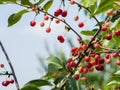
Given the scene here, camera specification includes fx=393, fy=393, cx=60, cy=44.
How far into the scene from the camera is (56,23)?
2461mm

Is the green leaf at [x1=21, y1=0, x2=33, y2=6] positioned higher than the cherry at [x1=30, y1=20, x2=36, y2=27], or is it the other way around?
the green leaf at [x1=21, y1=0, x2=33, y2=6]

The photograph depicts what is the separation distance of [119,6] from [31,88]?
712mm

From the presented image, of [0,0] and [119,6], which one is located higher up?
[0,0]

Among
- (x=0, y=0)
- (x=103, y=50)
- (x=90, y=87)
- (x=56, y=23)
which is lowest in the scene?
(x=90, y=87)

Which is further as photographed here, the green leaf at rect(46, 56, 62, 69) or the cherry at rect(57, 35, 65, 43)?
the cherry at rect(57, 35, 65, 43)

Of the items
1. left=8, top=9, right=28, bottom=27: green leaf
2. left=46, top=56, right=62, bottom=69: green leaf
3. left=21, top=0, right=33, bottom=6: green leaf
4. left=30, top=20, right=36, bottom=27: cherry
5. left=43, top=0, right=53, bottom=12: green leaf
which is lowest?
left=46, top=56, right=62, bottom=69: green leaf

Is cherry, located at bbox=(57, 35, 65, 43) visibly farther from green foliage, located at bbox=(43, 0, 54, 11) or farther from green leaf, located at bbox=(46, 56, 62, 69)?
green foliage, located at bbox=(43, 0, 54, 11)

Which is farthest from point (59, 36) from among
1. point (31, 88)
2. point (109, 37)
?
point (31, 88)

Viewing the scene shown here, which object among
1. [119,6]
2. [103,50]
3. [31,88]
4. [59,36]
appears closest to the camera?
[31,88]

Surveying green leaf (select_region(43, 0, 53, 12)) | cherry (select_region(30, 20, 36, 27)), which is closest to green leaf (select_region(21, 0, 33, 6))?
green leaf (select_region(43, 0, 53, 12))

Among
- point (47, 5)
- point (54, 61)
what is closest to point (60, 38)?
point (54, 61)

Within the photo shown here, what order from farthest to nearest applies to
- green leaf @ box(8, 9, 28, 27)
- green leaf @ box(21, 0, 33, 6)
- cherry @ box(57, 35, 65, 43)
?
cherry @ box(57, 35, 65, 43) → green leaf @ box(8, 9, 28, 27) → green leaf @ box(21, 0, 33, 6)

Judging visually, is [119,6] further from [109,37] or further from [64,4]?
[64,4]

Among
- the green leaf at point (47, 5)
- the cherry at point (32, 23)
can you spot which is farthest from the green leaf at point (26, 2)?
the cherry at point (32, 23)
